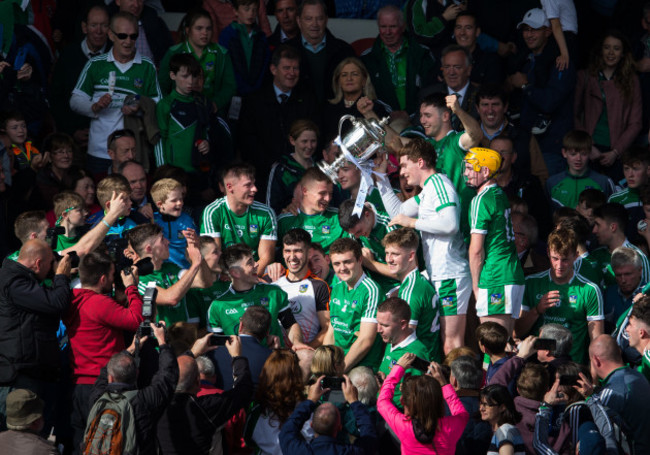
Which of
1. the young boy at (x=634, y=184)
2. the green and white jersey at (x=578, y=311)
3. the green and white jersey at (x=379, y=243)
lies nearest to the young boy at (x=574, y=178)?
the young boy at (x=634, y=184)

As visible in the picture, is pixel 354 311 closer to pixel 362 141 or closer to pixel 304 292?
pixel 304 292

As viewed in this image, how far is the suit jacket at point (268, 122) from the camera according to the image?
1059 cm

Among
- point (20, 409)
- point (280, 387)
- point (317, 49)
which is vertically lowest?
point (280, 387)

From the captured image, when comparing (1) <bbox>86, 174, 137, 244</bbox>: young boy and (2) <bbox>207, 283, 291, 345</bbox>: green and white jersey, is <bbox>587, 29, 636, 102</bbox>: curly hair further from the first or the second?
(1) <bbox>86, 174, 137, 244</bbox>: young boy

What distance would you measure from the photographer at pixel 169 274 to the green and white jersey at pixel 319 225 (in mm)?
1281

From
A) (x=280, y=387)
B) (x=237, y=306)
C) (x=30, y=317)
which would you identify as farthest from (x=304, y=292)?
(x=30, y=317)

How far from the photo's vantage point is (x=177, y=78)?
10047mm

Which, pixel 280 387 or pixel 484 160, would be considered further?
pixel 484 160

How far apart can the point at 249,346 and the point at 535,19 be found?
5.67 m

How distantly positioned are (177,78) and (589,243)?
4.25 m

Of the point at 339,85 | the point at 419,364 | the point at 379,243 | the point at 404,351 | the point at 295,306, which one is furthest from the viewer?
the point at 339,85

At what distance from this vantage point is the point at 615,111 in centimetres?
1118

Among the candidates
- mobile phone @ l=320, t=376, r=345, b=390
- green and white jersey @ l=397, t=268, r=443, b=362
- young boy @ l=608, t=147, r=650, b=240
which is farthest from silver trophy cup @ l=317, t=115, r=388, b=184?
young boy @ l=608, t=147, r=650, b=240

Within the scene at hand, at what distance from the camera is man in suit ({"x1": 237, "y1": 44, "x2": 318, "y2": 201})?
1053 cm
